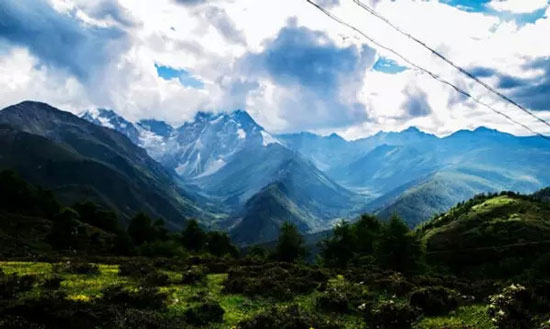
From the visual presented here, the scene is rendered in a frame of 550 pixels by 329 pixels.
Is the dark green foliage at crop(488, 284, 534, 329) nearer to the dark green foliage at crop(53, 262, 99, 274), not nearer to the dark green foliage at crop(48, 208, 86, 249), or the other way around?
the dark green foliage at crop(53, 262, 99, 274)

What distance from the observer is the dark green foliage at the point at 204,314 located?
23078 millimetres

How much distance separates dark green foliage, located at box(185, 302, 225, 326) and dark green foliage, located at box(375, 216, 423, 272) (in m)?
75.8

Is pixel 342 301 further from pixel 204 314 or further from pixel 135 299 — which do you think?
pixel 135 299

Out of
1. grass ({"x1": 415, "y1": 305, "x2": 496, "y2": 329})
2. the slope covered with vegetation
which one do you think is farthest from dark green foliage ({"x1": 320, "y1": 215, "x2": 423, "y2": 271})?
grass ({"x1": 415, "y1": 305, "x2": 496, "y2": 329})

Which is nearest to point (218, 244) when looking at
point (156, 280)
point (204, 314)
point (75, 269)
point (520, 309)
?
point (75, 269)

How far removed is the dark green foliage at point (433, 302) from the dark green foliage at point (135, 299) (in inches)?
635

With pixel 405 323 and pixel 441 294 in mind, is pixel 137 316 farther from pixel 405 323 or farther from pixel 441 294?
pixel 441 294

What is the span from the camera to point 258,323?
71.6 ft

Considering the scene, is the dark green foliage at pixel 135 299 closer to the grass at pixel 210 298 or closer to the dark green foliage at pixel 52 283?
the grass at pixel 210 298

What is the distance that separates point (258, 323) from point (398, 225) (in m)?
81.5

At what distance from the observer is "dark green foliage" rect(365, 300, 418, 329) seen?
75.8ft

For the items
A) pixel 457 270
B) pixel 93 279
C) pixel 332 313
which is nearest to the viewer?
pixel 332 313

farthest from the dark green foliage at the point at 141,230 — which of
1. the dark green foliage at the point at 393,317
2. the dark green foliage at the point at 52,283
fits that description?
the dark green foliage at the point at 393,317

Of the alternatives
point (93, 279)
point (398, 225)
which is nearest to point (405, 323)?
point (93, 279)
